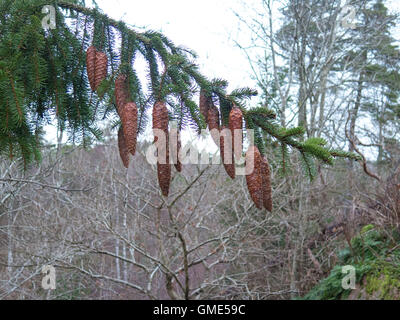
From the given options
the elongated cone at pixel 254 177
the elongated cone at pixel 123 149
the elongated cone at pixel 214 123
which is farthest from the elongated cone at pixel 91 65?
the elongated cone at pixel 254 177

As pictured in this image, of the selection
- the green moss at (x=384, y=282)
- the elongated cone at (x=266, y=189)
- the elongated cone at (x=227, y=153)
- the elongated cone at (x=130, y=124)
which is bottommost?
the green moss at (x=384, y=282)

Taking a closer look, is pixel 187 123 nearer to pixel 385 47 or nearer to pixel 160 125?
pixel 160 125

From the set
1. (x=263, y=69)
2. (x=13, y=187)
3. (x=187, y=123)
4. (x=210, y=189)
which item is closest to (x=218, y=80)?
(x=187, y=123)

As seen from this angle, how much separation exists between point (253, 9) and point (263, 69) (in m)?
1.36

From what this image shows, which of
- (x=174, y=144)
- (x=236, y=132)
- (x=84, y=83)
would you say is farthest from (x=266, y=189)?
(x=84, y=83)

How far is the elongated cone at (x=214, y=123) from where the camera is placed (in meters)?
1.27

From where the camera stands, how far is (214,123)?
1.29m

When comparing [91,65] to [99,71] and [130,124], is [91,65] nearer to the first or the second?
[99,71]

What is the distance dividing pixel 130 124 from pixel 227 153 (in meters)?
0.31

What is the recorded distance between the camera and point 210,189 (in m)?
6.85

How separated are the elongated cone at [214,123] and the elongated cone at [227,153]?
0.18 ft

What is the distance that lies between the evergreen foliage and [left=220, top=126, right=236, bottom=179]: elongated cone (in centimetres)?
10

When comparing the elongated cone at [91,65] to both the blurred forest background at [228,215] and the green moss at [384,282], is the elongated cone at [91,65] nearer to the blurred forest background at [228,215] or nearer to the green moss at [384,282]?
the blurred forest background at [228,215]

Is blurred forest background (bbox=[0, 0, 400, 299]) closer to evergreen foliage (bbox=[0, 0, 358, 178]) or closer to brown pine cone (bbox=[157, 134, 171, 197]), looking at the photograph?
evergreen foliage (bbox=[0, 0, 358, 178])
